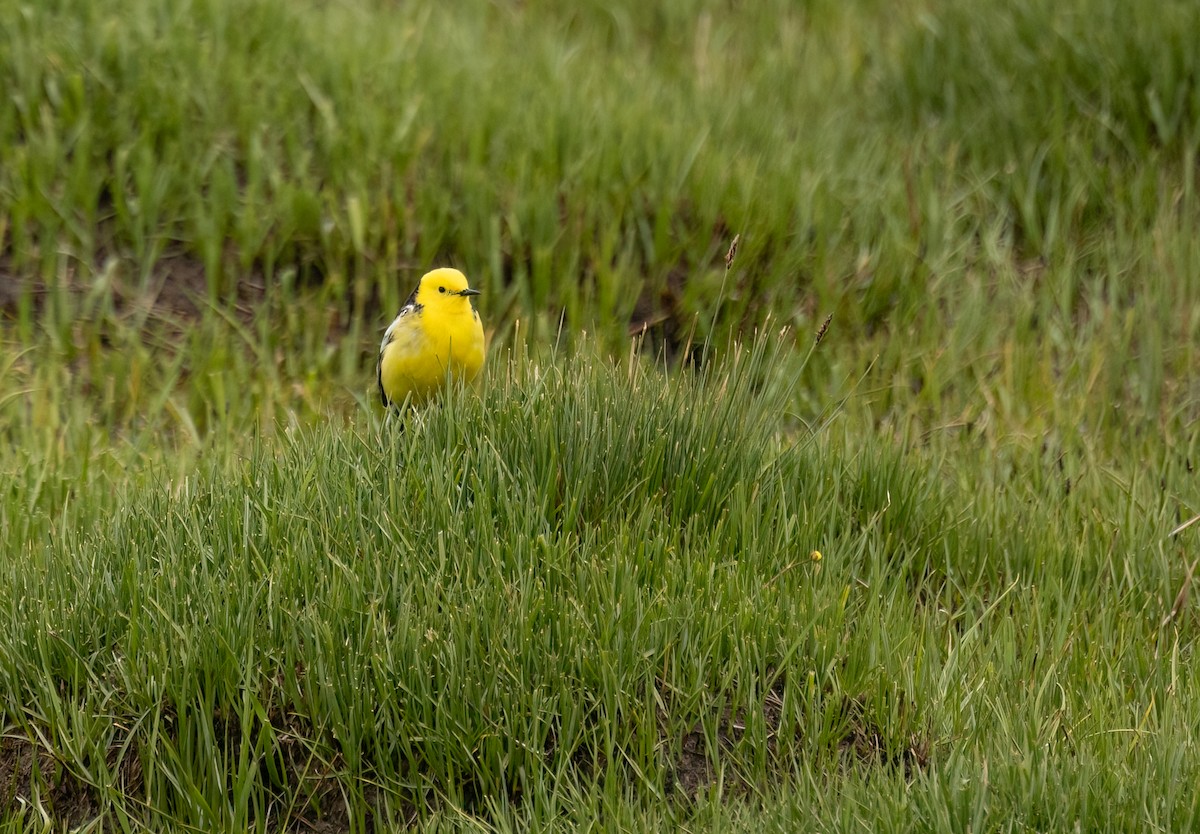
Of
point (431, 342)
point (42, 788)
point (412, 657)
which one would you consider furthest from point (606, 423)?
point (42, 788)

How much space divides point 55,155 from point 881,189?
3.55 metres

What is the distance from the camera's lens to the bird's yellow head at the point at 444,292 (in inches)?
192

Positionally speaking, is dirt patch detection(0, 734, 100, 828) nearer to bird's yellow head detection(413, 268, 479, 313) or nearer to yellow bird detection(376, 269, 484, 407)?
yellow bird detection(376, 269, 484, 407)

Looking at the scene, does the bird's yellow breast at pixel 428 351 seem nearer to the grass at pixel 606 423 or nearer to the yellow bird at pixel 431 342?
the yellow bird at pixel 431 342

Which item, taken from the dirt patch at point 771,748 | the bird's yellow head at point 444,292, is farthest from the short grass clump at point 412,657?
the bird's yellow head at point 444,292

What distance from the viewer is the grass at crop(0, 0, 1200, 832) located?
10.5 feet

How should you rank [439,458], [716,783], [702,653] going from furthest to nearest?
[439,458] → [702,653] → [716,783]

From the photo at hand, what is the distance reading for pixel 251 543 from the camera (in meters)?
3.44

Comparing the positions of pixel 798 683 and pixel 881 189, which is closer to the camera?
pixel 798 683

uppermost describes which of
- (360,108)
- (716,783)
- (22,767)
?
(360,108)

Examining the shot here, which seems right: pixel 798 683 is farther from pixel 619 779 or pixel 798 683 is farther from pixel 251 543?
pixel 251 543

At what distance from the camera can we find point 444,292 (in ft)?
16.2

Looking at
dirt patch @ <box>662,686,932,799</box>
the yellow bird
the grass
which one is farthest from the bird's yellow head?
dirt patch @ <box>662,686,932,799</box>

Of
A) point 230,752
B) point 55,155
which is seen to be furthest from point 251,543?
point 55,155
